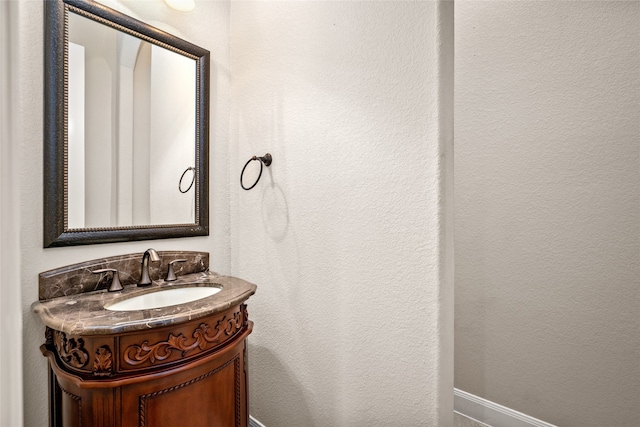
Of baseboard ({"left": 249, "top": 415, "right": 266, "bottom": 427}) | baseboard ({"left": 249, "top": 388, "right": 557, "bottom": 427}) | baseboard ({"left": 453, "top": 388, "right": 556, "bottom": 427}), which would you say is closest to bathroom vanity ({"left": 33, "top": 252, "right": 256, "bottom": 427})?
baseboard ({"left": 249, "top": 415, "right": 266, "bottom": 427})

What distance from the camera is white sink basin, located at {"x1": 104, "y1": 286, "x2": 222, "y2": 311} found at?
1.17 m

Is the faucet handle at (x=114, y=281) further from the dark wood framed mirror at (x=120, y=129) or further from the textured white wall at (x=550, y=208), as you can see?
the textured white wall at (x=550, y=208)

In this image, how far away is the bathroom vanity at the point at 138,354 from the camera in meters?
0.87

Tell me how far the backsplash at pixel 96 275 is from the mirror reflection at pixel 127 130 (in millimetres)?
155

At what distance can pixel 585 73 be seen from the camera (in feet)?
4.81

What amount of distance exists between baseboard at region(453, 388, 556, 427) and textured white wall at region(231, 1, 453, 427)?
3.08 feet

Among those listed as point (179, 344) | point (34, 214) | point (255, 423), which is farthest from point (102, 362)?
point (255, 423)

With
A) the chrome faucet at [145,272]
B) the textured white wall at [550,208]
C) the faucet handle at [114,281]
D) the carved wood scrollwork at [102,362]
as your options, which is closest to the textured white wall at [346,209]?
the chrome faucet at [145,272]

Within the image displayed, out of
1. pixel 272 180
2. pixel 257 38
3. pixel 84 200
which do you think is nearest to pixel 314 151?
pixel 272 180

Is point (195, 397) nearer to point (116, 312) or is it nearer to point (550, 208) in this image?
point (116, 312)

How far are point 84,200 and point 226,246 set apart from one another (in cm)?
69

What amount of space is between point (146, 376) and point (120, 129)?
3.37 feet

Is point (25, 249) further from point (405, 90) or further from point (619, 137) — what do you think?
point (619, 137)

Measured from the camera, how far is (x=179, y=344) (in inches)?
37.7
